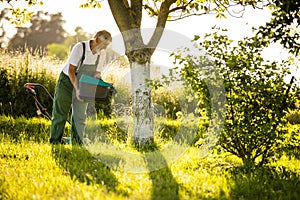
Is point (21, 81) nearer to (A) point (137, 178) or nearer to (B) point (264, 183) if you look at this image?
(A) point (137, 178)

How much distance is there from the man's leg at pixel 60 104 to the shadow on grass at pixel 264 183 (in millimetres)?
2660

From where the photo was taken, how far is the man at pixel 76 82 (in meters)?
6.22

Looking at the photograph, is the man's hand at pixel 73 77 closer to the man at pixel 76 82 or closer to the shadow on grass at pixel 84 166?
the man at pixel 76 82

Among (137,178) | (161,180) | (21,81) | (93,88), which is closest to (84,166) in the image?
(137,178)

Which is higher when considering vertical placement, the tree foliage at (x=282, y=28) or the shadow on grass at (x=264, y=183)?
the tree foliage at (x=282, y=28)

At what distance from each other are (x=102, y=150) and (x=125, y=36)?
1.77 metres

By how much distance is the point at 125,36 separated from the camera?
6805 mm

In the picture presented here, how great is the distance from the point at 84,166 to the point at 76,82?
151 centimetres

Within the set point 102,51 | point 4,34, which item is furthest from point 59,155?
point 4,34

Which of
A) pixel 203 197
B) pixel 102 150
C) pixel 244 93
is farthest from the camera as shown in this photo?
pixel 102 150

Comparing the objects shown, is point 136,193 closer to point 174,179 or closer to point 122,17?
point 174,179

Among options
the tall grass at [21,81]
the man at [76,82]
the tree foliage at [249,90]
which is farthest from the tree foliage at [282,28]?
the tall grass at [21,81]

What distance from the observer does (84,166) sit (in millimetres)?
5078

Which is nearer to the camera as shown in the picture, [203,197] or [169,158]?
[203,197]
